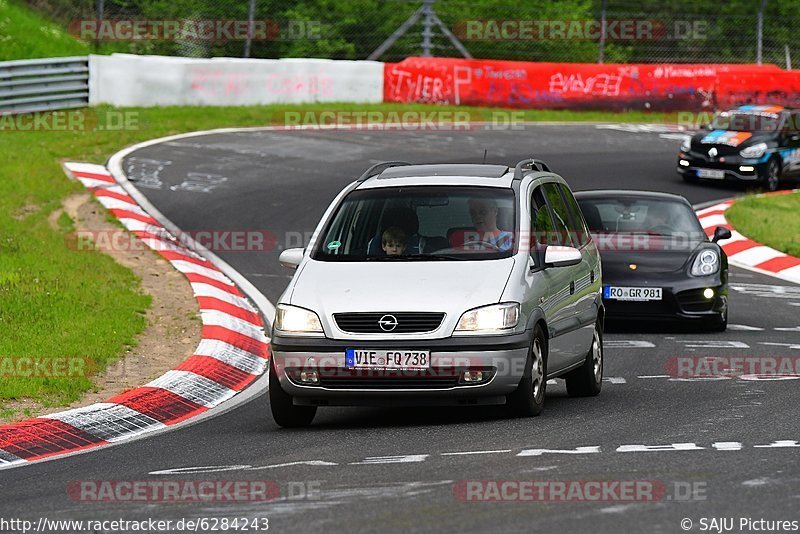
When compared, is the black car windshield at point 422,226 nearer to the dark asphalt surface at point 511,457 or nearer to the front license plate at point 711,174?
the dark asphalt surface at point 511,457

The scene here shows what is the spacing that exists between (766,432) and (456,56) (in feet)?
83.9

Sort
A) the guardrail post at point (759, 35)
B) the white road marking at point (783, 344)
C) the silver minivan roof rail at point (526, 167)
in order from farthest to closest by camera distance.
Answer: the guardrail post at point (759, 35) → the white road marking at point (783, 344) → the silver minivan roof rail at point (526, 167)

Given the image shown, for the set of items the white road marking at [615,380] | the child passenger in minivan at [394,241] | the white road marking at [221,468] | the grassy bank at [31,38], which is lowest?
the white road marking at [615,380]

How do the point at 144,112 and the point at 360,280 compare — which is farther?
the point at 144,112

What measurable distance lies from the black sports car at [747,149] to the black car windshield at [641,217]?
9980 millimetres

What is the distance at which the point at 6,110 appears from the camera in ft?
81.8

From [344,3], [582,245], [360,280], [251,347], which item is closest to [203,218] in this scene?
[251,347]

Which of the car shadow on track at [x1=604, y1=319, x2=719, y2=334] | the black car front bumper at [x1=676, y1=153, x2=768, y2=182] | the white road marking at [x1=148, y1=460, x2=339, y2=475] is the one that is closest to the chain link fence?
the black car front bumper at [x1=676, y1=153, x2=768, y2=182]

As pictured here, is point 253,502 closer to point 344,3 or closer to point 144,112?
point 144,112

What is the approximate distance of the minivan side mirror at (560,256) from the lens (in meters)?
9.49

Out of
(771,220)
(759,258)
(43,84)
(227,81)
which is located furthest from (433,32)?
(759,258)

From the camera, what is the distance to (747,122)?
1037 inches

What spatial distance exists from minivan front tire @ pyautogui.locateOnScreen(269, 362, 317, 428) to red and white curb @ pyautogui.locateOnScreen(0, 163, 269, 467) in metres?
0.86

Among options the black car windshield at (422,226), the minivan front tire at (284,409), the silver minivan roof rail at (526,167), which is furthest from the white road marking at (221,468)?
the silver minivan roof rail at (526,167)
